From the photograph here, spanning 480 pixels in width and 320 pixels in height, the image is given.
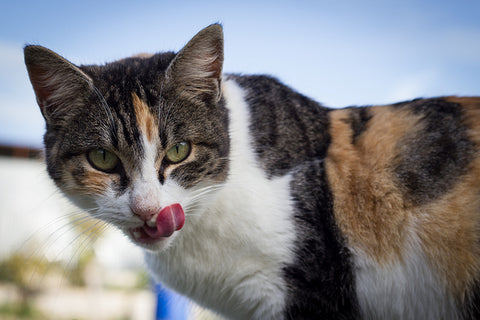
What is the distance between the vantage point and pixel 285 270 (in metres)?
1.39

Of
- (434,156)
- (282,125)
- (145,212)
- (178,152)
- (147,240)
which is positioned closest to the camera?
(145,212)

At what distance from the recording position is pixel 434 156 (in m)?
1.47

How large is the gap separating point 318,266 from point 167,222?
0.59 m

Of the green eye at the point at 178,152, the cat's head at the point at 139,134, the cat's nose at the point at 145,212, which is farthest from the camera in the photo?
the green eye at the point at 178,152

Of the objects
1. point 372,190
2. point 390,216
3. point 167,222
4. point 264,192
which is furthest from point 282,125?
point 167,222

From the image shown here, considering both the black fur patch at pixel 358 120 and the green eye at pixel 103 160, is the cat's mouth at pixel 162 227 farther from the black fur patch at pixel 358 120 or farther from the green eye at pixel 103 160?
the black fur patch at pixel 358 120

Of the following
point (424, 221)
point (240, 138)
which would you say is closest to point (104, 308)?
Answer: point (240, 138)

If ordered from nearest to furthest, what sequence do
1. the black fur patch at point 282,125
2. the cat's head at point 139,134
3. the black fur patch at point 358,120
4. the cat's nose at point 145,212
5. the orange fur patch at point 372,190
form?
1. the cat's nose at point 145,212
2. the cat's head at point 139,134
3. the orange fur patch at point 372,190
4. the black fur patch at point 282,125
5. the black fur patch at point 358,120

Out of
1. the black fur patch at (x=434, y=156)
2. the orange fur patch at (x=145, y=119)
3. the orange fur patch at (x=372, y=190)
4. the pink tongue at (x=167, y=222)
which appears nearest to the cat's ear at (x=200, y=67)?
the orange fur patch at (x=145, y=119)

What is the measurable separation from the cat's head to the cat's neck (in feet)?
0.21

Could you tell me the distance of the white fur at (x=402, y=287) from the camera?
142 cm

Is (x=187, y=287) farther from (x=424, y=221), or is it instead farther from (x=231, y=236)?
(x=424, y=221)

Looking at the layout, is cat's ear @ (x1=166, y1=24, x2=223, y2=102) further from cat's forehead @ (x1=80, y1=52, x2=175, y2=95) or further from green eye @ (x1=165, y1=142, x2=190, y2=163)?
green eye @ (x1=165, y1=142, x2=190, y2=163)

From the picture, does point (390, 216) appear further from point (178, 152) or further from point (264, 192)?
point (178, 152)
